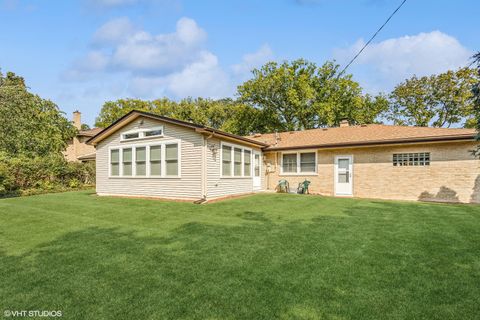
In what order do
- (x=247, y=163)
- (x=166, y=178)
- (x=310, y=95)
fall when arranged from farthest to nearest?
(x=310, y=95) → (x=247, y=163) → (x=166, y=178)

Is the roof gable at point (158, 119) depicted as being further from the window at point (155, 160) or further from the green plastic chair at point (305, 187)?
the green plastic chair at point (305, 187)

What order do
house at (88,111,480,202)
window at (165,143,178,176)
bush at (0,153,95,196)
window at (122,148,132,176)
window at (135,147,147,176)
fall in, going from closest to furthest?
house at (88,111,480,202) < window at (165,143,178,176) < window at (135,147,147,176) < window at (122,148,132,176) < bush at (0,153,95,196)

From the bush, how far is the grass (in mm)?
10257

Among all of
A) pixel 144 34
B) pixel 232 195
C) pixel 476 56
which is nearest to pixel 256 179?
pixel 232 195

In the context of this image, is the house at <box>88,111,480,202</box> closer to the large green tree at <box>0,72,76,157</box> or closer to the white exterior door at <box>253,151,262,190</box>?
the white exterior door at <box>253,151,262,190</box>

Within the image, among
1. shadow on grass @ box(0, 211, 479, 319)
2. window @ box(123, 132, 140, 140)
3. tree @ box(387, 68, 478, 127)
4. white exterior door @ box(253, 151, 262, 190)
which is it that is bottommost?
shadow on grass @ box(0, 211, 479, 319)

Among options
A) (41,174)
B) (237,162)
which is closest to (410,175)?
(237,162)

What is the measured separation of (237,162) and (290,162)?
3.65m

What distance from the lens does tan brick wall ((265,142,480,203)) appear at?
1098 cm

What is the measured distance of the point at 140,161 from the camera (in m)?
12.5

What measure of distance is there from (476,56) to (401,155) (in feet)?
34.1

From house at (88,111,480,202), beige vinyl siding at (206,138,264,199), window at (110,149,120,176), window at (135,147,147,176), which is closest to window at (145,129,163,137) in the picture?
house at (88,111,480,202)

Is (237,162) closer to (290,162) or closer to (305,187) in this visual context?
(290,162)

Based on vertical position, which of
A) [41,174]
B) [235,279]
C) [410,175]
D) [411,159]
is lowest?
[235,279]
